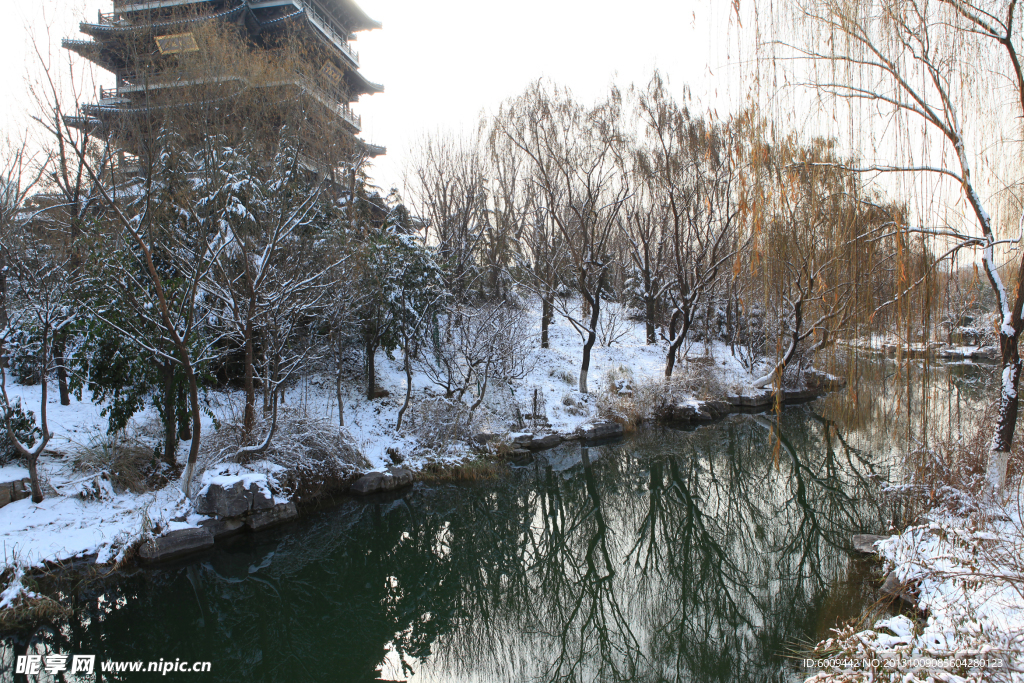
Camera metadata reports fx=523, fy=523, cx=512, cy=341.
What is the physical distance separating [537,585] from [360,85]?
19650 mm

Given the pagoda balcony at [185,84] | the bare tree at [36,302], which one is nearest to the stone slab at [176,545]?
the bare tree at [36,302]

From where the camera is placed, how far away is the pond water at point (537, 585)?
470 cm

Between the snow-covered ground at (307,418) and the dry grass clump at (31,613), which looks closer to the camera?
the dry grass clump at (31,613)

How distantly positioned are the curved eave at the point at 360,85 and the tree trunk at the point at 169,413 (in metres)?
15.2

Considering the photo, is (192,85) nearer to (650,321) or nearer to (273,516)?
(273,516)

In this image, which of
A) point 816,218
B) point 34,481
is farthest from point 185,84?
point 816,218

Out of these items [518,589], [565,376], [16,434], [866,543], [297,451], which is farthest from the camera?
[565,376]

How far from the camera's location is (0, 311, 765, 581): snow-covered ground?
596 cm

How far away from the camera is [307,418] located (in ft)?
29.2

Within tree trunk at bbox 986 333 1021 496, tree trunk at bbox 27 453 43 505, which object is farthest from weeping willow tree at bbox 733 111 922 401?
tree trunk at bbox 27 453 43 505


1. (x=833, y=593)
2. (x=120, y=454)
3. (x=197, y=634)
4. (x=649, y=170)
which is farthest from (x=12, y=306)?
(x=649, y=170)

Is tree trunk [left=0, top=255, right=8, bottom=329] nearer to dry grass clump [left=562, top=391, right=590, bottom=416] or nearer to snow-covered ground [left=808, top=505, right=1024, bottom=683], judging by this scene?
snow-covered ground [left=808, top=505, right=1024, bottom=683]

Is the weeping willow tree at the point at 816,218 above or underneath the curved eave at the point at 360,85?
underneath

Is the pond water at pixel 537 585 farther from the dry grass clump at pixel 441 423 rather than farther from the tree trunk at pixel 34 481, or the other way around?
the tree trunk at pixel 34 481
